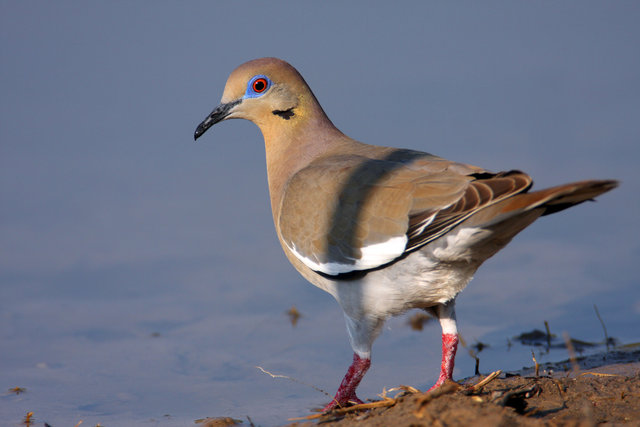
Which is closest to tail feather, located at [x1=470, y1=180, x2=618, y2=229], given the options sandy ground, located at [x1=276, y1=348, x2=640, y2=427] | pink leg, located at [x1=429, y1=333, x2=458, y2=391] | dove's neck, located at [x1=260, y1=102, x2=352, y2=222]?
sandy ground, located at [x1=276, y1=348, x2=640, y2=427]

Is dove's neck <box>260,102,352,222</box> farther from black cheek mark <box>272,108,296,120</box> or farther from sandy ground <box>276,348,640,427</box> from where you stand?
sandy ground <box>276,348,640,427</box>

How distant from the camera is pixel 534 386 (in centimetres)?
399

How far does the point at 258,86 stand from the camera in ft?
17.8

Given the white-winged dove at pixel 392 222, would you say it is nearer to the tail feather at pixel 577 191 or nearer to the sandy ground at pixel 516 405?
the tail feather at pixel 577 191

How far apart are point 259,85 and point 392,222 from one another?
1773 mm

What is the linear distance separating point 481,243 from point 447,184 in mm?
372

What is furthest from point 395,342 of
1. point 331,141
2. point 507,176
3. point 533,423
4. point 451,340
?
point 533,423

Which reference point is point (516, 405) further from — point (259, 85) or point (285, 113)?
point (259, 85)

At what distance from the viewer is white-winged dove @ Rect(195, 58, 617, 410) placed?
3.90 metres

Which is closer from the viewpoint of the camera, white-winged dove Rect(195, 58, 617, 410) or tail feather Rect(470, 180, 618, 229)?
tail feather Rect(470, 180, 618, 229)

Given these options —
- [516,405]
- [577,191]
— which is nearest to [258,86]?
[577,191]

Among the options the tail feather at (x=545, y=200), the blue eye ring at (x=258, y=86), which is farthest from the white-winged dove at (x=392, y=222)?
the blue eye ring at (x=258, y=86)

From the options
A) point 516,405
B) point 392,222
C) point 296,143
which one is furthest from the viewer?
point 296,143

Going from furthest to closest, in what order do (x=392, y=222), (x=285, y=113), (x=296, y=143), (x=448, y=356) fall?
(x=285, y=113) → (x=296, y=143) → (x=448, y=356) → (x=392, y=222)
